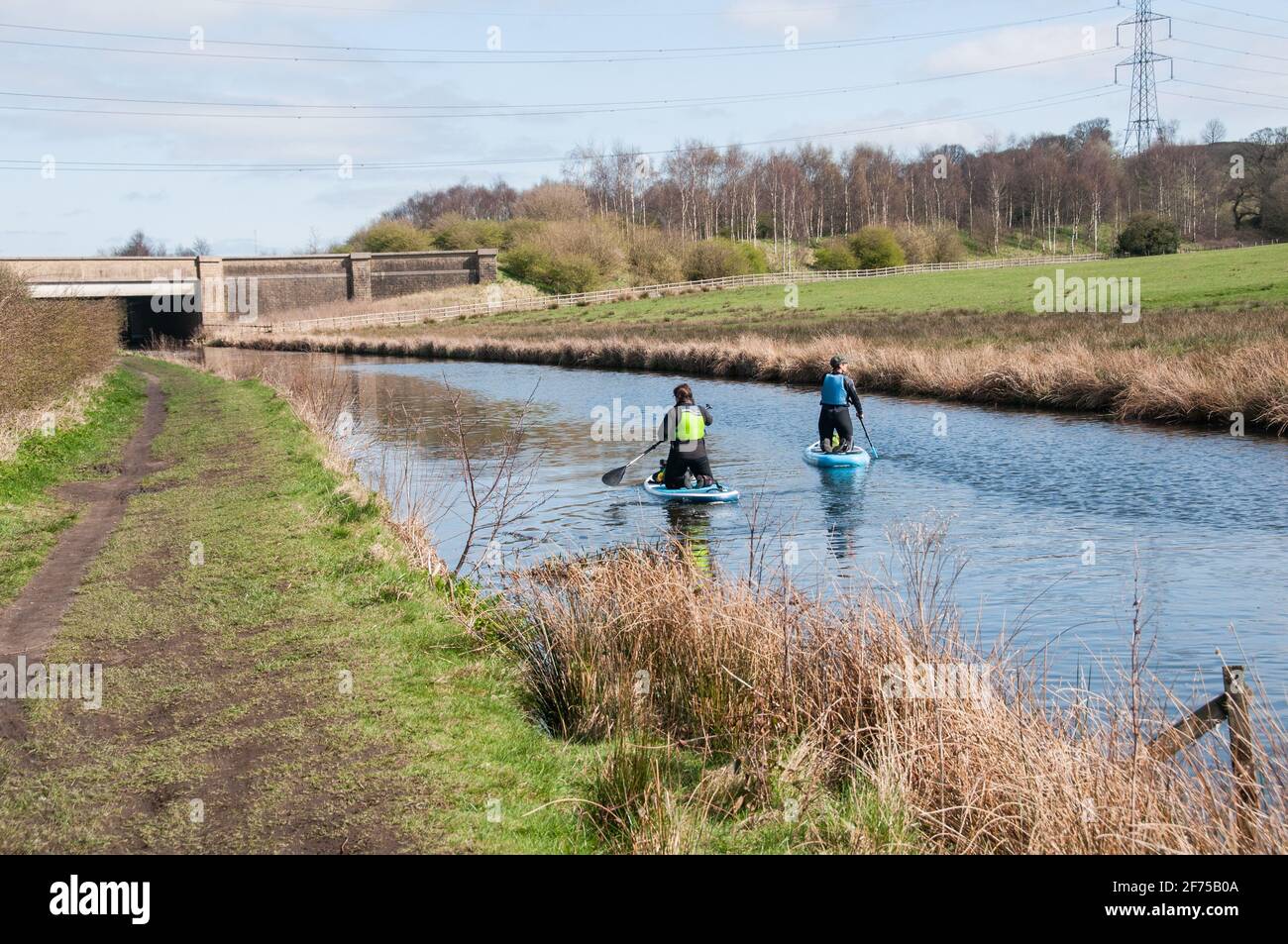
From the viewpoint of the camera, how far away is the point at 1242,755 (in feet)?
16.9

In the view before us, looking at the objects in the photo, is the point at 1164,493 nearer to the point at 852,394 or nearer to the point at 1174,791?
the point at 852,394

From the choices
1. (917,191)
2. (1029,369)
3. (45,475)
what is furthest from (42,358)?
(917,191)

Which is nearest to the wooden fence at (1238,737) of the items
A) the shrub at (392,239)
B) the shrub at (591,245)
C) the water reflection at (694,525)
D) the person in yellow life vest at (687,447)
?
the water reflection at (694,525)

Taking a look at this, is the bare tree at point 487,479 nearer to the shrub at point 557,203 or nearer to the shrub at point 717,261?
the shrub at point 717,261

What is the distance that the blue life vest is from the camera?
64.7 feet

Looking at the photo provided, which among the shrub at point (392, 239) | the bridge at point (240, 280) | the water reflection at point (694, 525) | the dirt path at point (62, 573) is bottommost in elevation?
the water reflection at point (694, 525)

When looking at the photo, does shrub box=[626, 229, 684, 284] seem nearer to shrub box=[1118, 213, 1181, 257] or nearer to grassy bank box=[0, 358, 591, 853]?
shrub box=[1118, 213, 1181, 257]

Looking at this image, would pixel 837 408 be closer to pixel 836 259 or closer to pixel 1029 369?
pixel 1029 369

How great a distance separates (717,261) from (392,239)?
32812 millimetres

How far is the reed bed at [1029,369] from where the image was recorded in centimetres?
2292

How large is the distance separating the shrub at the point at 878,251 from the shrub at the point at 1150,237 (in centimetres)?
1824

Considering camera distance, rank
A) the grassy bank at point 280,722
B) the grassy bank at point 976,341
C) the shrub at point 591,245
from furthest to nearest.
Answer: the shrub at point 591,245, the grassy bank at point 976,341, the grassy bank at point 280,722
